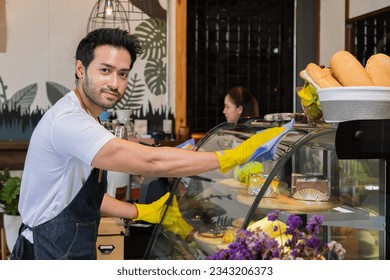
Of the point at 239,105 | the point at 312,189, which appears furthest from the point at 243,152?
the point at 239,105

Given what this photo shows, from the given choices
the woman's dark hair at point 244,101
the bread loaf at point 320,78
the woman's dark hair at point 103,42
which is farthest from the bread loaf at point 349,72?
the woman's dark hair at point 244,101

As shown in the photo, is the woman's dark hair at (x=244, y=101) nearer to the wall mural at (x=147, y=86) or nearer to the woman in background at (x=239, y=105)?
the woman in background at (x=239, y=105)

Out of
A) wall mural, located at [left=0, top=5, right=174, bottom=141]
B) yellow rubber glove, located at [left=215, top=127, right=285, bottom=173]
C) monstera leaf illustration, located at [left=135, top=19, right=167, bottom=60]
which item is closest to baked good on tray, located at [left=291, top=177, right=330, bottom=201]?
yellow rubber glove, located at [left=215, top=127, right=285, bottom=173]

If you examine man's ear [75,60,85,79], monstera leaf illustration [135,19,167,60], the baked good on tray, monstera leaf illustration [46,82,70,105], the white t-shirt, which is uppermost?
monstera leaf illustration [135,19,167,60]

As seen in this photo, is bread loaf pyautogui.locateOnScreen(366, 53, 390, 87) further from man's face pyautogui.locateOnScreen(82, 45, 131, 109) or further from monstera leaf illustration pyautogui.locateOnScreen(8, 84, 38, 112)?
monstera leaf illustration pyautogui.locateOnScreen(8, 84, 38, 112)

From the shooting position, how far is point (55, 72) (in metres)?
6.22

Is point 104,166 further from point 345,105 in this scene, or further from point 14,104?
point 14,104

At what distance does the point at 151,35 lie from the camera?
640cm

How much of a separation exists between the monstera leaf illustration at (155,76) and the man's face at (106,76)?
4.43 metres

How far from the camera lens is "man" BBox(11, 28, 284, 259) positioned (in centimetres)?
183

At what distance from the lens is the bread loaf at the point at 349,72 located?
1.69 meters

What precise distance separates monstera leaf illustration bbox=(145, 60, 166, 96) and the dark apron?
14.4 feet
